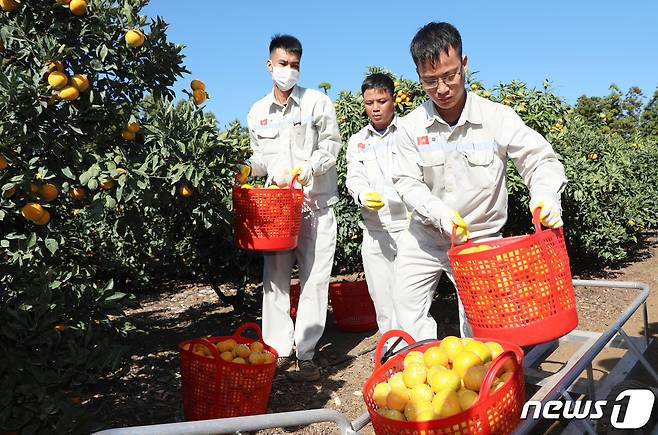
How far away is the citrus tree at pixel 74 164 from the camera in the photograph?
2336 millimetres

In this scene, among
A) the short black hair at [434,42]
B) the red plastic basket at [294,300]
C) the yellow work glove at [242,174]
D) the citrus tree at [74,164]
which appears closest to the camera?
the citrus tree at [74,164]

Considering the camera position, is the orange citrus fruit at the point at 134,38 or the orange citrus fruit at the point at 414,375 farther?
the orange citrus fruit at the point at 134,38

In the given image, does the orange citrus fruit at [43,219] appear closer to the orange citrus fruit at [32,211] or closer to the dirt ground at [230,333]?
the orange citrus fruit at [32,211]

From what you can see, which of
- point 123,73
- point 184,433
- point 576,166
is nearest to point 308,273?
point 123,73

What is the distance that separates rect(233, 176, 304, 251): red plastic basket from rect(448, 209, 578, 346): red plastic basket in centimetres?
174

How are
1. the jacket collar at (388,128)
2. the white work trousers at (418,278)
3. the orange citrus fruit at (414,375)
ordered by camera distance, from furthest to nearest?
1. the jacket collar at (388,128)
2. the white work trousers at (418,278)
3. the orange citrus fruit at (414,375)

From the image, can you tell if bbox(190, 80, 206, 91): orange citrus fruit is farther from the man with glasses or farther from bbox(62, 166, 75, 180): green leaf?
the man with glasses

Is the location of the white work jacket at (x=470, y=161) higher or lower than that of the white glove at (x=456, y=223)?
higher

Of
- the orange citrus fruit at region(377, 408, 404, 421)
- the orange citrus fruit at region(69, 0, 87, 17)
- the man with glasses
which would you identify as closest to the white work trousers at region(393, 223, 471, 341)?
the man with glasses

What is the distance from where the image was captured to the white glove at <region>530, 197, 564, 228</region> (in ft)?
7.84

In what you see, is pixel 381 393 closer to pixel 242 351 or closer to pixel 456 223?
pixel 456 223

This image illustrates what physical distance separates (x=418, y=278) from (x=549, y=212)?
0.88m

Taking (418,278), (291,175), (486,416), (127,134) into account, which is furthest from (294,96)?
(486,416)

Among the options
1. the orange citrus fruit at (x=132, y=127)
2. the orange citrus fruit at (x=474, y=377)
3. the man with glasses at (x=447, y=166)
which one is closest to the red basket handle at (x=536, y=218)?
the man with glasses at (x=447, y=166)
